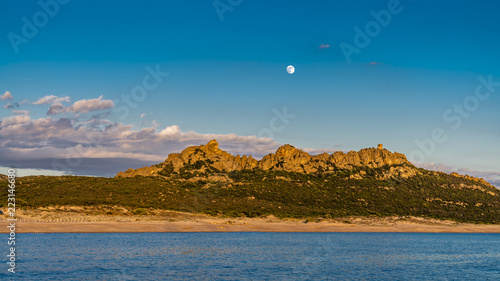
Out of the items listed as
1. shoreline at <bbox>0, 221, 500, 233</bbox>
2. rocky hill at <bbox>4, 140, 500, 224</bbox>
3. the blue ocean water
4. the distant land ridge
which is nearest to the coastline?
shoreline at <bbox>0, 221, 500, 233</bbox>

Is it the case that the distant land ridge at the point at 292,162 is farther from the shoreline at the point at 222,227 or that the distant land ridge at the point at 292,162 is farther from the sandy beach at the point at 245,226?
the shoreline at the point at 222,227

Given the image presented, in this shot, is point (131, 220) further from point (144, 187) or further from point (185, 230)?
point (144, 187)

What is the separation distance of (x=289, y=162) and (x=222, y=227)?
68666mm

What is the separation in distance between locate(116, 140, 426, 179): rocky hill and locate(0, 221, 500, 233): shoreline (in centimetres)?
3657

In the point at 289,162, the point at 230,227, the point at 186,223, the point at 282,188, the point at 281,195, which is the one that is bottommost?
the point at 230,227

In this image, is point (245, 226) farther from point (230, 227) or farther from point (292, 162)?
point (292, 162)

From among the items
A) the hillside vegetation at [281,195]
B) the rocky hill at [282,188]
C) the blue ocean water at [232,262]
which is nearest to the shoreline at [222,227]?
the rocky hill at [282,188]

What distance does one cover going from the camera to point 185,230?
302 feet

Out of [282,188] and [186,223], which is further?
[282,188]

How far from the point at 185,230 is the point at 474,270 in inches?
2189

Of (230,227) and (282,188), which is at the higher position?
(282,188)

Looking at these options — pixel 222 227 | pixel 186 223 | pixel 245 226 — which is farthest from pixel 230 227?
pixel 186 223

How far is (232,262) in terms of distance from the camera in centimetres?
5084

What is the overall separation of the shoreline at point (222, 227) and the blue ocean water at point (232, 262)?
12180 millimetres
